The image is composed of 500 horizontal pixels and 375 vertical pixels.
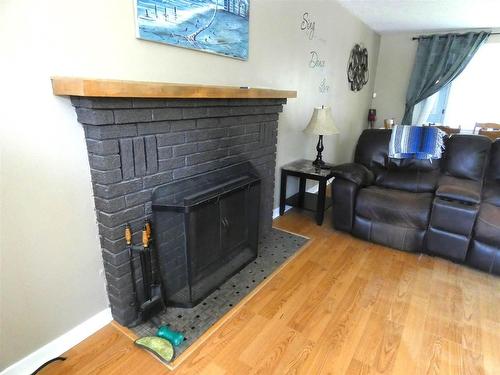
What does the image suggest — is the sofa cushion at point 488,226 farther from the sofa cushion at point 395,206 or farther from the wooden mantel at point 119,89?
the wooden mantel at point 119,89

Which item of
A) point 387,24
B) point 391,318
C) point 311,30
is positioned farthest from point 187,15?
point 387,24

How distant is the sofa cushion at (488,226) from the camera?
201 cm

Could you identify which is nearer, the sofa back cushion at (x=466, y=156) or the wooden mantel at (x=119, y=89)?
the wooden mantel at (x=119, y=89)

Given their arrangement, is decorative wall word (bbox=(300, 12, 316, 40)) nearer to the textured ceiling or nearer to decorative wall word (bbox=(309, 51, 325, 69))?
decorative wall word (bbox=(309, 51, 325, 69))

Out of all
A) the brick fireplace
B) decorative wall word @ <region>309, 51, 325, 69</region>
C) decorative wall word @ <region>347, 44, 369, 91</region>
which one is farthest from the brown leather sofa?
decorative wall word @ <region>347, 44, 369, 91</region>

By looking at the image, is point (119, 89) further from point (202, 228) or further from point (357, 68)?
point (357, 68)

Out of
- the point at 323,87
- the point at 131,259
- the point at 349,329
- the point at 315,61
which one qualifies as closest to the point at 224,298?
the point at 131,259

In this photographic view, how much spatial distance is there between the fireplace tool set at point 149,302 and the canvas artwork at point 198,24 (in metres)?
0.98

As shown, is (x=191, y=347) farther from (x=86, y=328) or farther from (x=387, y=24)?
(x=387, y=24)

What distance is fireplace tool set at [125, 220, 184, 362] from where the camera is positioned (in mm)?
1437

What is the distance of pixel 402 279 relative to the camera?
207cm

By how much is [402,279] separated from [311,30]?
7.67 ft

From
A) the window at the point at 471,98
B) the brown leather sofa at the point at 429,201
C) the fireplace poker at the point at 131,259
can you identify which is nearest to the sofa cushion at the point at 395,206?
the brown leather sofa at the point at 429,201

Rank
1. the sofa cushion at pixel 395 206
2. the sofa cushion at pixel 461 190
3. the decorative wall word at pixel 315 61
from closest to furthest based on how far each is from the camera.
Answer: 1. the sofa cushion at pixel 461 190
2. the sofa cushion at pixel 395 206
3. the decorative wall word at pixel 315 61
